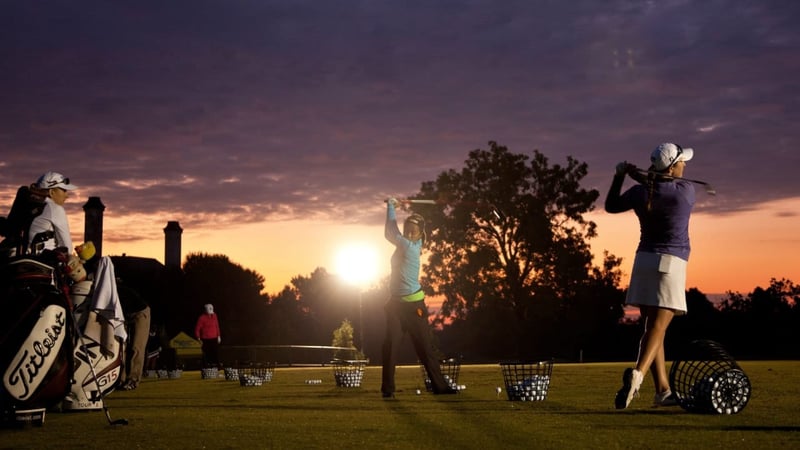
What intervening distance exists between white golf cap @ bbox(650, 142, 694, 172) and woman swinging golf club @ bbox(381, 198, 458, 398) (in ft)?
15.2

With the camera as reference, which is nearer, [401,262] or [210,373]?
[401,262]

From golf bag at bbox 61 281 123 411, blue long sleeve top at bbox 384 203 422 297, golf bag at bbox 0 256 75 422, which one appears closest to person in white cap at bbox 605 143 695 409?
blue long sleeve top at bbox 384 203 422 297

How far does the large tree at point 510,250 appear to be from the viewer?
69188mm

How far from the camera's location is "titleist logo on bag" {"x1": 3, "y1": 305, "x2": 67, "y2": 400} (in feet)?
32.1

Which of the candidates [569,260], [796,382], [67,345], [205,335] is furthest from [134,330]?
[569,260]

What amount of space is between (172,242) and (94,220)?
35.6 ft

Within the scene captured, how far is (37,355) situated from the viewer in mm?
9906

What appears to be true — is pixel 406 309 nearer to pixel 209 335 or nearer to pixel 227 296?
pixel 209 335

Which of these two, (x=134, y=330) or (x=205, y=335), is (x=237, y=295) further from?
(x=134, y=330)

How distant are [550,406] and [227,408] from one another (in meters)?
4.25

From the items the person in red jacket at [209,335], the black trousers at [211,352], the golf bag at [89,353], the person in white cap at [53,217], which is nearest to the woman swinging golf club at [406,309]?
the golf bag at [89,353]

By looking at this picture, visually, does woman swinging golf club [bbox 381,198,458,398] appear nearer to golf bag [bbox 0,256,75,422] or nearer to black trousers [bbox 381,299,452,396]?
black trousers [bbox 381,299,452,396]

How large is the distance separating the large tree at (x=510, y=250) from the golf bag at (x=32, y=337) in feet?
190

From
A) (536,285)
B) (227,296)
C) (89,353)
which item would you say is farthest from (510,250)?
(89,353)
